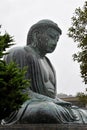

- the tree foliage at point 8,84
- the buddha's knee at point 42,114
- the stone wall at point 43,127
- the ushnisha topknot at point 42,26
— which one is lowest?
the stone wall at point 43,127

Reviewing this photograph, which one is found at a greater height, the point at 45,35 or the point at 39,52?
the point at 45,35

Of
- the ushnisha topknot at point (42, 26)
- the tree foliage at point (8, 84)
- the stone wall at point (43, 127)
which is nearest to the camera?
the tree foliage at point (8, 84)

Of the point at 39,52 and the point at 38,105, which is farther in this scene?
the point at 39,52

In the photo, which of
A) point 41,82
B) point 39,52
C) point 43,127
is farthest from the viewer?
point 39,52

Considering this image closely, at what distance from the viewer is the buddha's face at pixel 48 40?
12227 mm

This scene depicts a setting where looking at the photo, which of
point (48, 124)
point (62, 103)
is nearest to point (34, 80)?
point (62, 103)

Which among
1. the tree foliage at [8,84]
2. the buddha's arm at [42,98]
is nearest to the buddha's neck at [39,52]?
the buddha's arm at [42,98]

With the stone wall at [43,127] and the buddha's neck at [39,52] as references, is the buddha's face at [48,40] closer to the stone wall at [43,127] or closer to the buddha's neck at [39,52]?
the buddha's neck at [39,52]

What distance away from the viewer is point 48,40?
12.2 meters

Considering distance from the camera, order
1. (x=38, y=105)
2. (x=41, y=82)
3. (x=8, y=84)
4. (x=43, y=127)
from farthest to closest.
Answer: (x=41, y=82) < (x=38, y=105) < (x=43, y=127) < (x=8, y=84)

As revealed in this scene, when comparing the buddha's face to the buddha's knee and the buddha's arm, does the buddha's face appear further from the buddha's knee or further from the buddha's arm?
the buddha's knee

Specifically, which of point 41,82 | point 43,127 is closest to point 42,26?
point 41,82

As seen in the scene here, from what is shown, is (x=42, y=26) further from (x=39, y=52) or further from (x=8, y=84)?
(x=8, y=84)

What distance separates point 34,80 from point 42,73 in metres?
0.29
